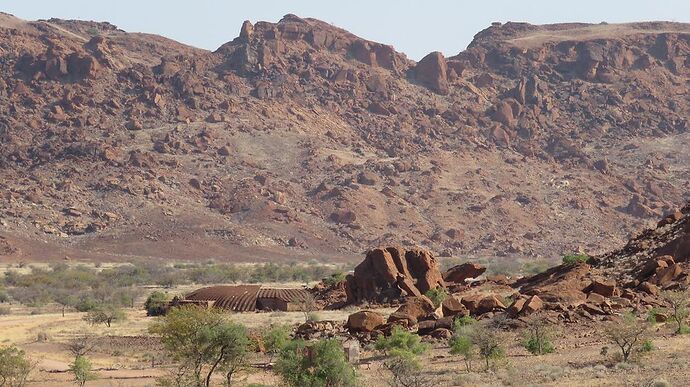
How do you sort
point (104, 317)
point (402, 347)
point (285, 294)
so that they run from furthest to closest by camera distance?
point (285, 294) → point (104, 317) → point (402, 347)

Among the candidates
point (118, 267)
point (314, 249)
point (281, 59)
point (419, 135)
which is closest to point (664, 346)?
point (118, 267)

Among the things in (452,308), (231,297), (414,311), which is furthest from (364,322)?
(231,297)

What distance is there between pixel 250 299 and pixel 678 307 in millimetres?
26958

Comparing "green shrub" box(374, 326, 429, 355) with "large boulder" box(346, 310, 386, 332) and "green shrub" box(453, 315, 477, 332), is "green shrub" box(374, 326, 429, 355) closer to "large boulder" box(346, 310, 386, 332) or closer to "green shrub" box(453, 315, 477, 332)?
"green shrub" box(453, 315, 477, 332)

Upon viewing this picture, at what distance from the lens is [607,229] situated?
116 meters

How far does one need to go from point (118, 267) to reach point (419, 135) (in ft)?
177

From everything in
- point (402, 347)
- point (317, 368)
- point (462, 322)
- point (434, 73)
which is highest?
point (434, 73)

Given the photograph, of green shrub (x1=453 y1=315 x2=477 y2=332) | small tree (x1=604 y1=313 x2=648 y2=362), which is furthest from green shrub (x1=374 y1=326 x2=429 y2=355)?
small tree (x1=604 y1=313 x2=648 y2=362)

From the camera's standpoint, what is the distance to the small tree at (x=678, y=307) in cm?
3316

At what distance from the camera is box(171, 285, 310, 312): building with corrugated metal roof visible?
54.1m

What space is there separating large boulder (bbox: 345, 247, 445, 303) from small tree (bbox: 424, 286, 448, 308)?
2.29 metres

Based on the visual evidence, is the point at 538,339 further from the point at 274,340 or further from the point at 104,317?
the point at 104,317

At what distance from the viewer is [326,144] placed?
416 ft

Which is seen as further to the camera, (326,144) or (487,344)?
(326,144)
